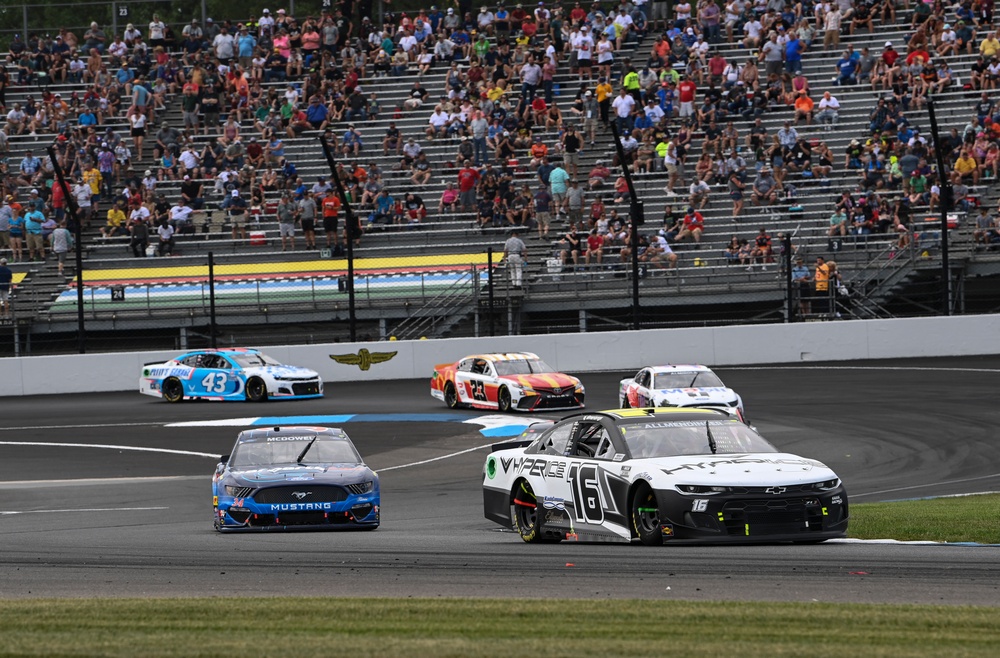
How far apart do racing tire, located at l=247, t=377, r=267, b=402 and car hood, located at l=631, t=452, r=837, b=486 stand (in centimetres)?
1857

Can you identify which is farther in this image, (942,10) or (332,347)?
(942,10)

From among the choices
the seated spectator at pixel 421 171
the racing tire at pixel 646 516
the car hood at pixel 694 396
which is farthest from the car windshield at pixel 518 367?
the racing tire at pixel 646 516

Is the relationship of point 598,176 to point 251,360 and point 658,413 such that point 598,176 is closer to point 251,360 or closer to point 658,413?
point 251,360

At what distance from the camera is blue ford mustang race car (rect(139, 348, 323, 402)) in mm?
29562

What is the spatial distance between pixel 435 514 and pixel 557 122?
25.5 meters

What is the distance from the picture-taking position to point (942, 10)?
1607 inches

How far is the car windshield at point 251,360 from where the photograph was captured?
1181 inches

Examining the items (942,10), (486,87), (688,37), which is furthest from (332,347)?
(942,10)

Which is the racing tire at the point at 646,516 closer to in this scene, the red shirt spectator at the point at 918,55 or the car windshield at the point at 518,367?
the car windshield at the point at 518,367

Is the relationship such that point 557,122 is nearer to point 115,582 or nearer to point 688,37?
point 688,37

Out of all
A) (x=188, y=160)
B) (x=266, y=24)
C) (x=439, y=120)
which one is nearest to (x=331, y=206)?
(x=439, y=120)

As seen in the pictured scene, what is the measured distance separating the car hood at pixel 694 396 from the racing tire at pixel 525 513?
Result: 433 inches

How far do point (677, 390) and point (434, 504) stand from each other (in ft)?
25.9

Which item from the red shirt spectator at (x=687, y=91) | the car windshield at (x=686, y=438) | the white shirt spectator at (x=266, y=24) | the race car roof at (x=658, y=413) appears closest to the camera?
the car windshield at (x=686, y=438)
